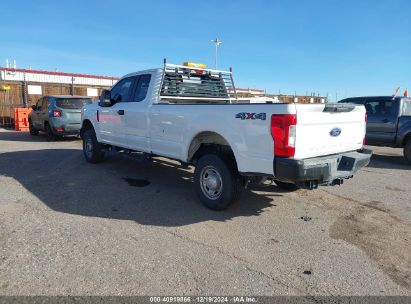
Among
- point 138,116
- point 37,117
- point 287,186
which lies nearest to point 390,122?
point 287,186

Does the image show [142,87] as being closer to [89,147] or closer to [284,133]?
[89,147]

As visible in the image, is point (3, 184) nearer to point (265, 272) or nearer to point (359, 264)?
point (265, 272)

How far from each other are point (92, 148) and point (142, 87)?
2541mm

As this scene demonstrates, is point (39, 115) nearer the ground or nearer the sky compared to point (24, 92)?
nearer the ground

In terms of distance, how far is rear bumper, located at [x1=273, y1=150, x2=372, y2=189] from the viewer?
414 cm

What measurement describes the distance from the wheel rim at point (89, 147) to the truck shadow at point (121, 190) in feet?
0.85

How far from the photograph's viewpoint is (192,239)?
423 cm

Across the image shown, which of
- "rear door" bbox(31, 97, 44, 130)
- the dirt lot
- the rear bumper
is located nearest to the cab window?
the dirt lot

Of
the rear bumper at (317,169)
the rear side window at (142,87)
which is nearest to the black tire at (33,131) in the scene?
the rear side window at (142,87)

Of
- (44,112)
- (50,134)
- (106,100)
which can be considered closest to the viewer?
(106,100)

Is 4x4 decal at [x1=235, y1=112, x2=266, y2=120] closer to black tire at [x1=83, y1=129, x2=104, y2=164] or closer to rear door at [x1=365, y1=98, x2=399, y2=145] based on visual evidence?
black tire at [x1=83, y1=129, x2=104, y2=164]

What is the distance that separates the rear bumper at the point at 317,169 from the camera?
414cm

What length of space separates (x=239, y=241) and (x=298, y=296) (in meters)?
1.19

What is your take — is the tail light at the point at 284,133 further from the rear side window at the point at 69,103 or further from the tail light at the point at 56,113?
the tail light at the point at 56,113
